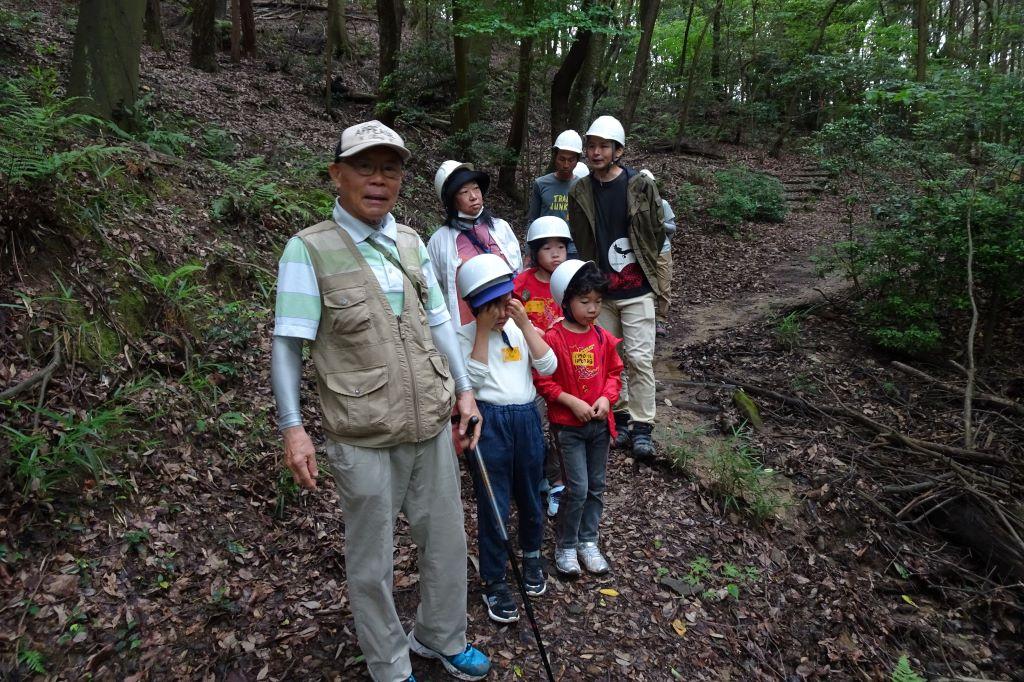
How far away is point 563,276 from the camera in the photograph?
3611mm

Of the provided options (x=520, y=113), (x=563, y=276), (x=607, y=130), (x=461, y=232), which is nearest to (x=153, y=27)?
(x=520, y=113)

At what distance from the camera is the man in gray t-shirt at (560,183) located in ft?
17.4

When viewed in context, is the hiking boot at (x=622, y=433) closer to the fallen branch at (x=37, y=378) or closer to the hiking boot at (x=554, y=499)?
the hiking boot at (x=554, y=499)

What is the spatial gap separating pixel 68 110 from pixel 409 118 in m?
6.98

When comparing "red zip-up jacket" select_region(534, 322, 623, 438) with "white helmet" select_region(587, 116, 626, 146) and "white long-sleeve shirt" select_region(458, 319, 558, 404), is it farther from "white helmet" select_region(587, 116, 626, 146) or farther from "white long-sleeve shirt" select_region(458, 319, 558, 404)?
"white helmet" select_region(587, 116, 626, 146)

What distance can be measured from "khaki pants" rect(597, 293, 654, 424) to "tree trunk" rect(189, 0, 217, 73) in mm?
11109

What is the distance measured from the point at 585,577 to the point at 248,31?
1493cm

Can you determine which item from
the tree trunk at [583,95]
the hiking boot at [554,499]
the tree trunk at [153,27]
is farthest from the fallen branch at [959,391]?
the tree trunk at [153,27]

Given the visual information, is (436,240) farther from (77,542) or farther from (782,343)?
(782,343)

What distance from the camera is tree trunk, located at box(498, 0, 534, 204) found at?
9.85m

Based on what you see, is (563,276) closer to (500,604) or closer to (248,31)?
(500,604)

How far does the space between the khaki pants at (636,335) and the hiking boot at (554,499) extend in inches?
43.8

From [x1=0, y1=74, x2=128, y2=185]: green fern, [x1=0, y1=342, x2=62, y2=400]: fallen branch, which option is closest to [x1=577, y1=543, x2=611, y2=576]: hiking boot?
[x1=0, y1=342, x2=62, y2=400]: fallen branch

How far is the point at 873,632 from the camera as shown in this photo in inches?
167
